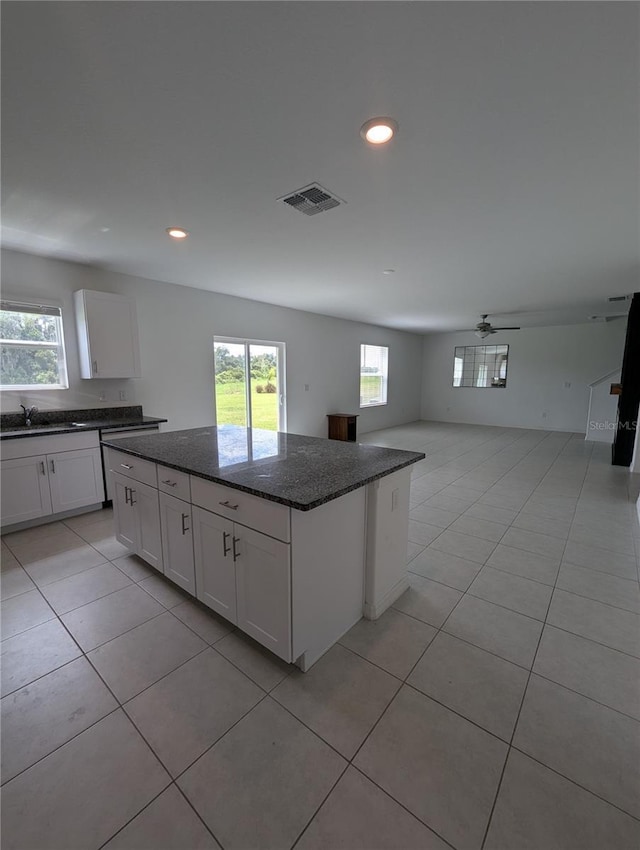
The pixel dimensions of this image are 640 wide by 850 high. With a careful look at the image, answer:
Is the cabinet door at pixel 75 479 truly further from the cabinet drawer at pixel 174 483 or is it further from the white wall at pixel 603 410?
the white wall at pixel 603 410

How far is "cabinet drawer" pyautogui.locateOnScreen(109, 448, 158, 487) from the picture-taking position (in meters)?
2.19

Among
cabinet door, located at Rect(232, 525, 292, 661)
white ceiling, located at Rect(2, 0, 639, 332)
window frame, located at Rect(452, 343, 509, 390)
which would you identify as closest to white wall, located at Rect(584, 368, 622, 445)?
window frame, located at Rect(452, 343, 509, 390)

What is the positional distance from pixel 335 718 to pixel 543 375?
29.2 ft

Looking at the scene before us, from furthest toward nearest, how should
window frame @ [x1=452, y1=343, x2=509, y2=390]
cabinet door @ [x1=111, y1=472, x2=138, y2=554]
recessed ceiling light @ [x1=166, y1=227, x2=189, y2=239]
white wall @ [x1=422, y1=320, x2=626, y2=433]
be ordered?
window frame @ [x1=452, y1=343, x2=509, y2=390] → white wall @ [x1=422, y1=320, x2=626, y2=433] → recessed ceiling light @ [x1=166, y1=227, x2=189, y2=239] → cabinet door @ [x1=111, y1=472, x2=138, y2=554]

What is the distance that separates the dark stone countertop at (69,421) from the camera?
3.10 m

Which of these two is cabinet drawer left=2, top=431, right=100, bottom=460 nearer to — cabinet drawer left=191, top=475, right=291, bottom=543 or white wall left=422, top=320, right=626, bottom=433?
cabinet drawer left=191, top=475, right=291, bottom=543

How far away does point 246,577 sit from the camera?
5.53ft

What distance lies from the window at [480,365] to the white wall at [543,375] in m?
0.13

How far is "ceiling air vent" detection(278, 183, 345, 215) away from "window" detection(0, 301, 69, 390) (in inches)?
112

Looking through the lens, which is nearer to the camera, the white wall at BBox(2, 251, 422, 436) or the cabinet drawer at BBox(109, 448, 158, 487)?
the cabinet drawer at BBox(109, 448, 158, 487)

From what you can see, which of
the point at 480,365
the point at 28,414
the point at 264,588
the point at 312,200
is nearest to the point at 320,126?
the point at 312,200

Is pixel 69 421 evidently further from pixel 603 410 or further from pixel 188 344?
pixel 603 410

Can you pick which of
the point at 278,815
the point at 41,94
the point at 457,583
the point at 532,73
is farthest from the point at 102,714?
the point at 532,73

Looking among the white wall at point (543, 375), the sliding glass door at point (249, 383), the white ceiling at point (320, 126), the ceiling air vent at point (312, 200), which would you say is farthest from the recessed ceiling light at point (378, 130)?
the white wall at point (543, 375)
